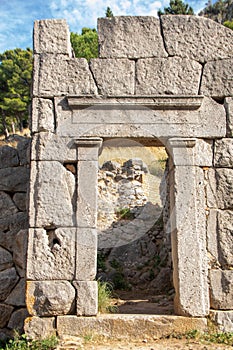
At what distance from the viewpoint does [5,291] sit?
5.47m

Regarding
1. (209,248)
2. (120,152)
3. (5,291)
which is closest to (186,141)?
(209,248)

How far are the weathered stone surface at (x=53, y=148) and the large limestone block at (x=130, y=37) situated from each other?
1302 mm

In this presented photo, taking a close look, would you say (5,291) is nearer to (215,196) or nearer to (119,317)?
(119,317)

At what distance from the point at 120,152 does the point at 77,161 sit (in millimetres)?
12388

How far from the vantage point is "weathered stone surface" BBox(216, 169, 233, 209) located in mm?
4875

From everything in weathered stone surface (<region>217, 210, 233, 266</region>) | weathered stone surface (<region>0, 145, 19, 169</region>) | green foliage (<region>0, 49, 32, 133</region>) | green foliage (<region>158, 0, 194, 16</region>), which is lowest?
weathered stone surface (<region>217, 210, 233, 266</region>)

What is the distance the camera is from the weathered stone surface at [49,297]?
4449 mm

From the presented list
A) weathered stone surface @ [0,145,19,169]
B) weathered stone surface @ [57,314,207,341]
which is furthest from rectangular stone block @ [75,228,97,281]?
weathered stone surface @ [0,145,19,169]

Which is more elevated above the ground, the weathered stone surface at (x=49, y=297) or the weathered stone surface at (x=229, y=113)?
the weathered stone surface at (x=229, y=113)

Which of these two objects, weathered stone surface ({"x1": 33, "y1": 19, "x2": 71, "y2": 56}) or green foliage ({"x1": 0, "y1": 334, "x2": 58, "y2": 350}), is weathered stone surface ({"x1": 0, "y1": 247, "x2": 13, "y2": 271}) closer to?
green foliage ({"x1": 0, "y1": 334, "x2": 58, "y2": 350})

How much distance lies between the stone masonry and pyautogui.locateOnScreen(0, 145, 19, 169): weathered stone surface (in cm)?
138

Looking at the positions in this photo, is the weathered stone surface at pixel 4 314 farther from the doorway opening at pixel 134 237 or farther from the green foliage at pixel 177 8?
the green foliage at pixel 177 8

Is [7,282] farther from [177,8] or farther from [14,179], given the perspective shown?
[177,8]

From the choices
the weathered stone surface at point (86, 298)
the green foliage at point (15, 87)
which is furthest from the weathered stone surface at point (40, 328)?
the green foliage at point (15, 87)
